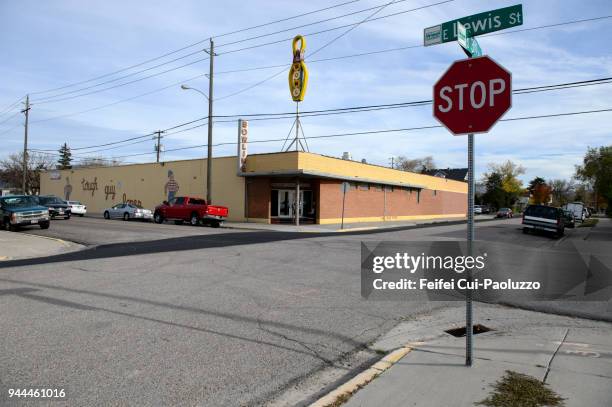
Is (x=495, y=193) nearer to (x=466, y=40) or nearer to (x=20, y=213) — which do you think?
(x=20, y=213)

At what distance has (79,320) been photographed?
19.4ft

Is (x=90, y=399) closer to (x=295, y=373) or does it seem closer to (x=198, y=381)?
(x=198, y=381)

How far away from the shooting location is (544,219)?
83.5 ft

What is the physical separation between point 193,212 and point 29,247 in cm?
1384

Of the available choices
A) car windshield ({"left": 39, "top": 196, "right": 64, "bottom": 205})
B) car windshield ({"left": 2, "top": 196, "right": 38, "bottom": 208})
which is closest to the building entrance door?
car windshield ({"left": 39, "top": 196, "right": 64, "bottom": 205})

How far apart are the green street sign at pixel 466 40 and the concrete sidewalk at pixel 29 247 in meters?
13.1

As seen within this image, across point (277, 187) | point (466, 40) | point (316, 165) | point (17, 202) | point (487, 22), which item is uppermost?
point (316, 165)

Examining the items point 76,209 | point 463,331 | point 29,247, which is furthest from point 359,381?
point 76,209

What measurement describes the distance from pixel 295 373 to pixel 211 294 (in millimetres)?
3582

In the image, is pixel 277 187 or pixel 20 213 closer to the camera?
pixel 20 213

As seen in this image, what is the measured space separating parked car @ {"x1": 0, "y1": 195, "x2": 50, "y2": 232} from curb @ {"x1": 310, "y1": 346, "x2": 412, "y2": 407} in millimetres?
22113

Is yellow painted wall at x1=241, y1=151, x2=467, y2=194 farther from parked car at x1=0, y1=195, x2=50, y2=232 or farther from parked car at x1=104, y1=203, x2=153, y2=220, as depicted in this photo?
parked car at x1=0, y1=195, x2=50, y2=232

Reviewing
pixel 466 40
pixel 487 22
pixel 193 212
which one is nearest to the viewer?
pixel 466 40

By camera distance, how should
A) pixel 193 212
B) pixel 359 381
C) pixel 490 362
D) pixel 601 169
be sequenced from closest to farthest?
pixel 359 381 → pixel 490 362 → pixel 193 212 → pixel 601 169
